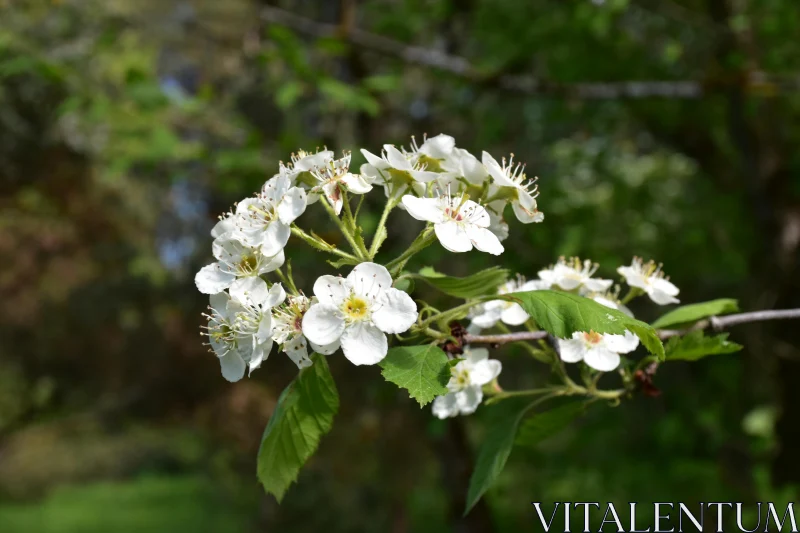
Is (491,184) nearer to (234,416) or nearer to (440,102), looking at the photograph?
(440,102)

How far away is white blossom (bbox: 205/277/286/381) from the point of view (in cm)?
104

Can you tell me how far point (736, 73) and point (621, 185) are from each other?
1.09 m

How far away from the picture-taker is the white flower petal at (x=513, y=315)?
1264 mm

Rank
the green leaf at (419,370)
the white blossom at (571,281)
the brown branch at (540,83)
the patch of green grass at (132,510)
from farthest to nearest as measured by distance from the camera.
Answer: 1. the patch of green grass at (132,510)
2. the brown branch at (540,83)
3. the white blossom at (571,281)
4. the green leaf at (419,370)

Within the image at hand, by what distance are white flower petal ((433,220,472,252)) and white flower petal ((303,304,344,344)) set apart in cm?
19

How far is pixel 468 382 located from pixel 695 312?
0.44m

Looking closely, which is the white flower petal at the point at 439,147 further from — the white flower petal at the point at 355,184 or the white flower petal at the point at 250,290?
the white flower petal at the point at 250,290

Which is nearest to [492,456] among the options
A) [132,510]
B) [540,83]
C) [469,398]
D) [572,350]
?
[469,398]

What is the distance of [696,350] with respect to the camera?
1.23 m

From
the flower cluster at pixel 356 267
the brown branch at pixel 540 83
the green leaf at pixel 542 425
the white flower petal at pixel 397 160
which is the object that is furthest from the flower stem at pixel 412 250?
the brown branch at pixel 540 83

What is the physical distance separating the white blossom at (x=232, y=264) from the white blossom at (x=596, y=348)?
0.52m

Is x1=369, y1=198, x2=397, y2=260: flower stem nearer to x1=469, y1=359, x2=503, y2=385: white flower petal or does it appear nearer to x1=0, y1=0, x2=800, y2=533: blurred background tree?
x1=469, y1=359, x2=503, y2=385: white flower petal

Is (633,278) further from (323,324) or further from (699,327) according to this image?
(323,324)

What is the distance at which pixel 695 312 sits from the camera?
1314mm
